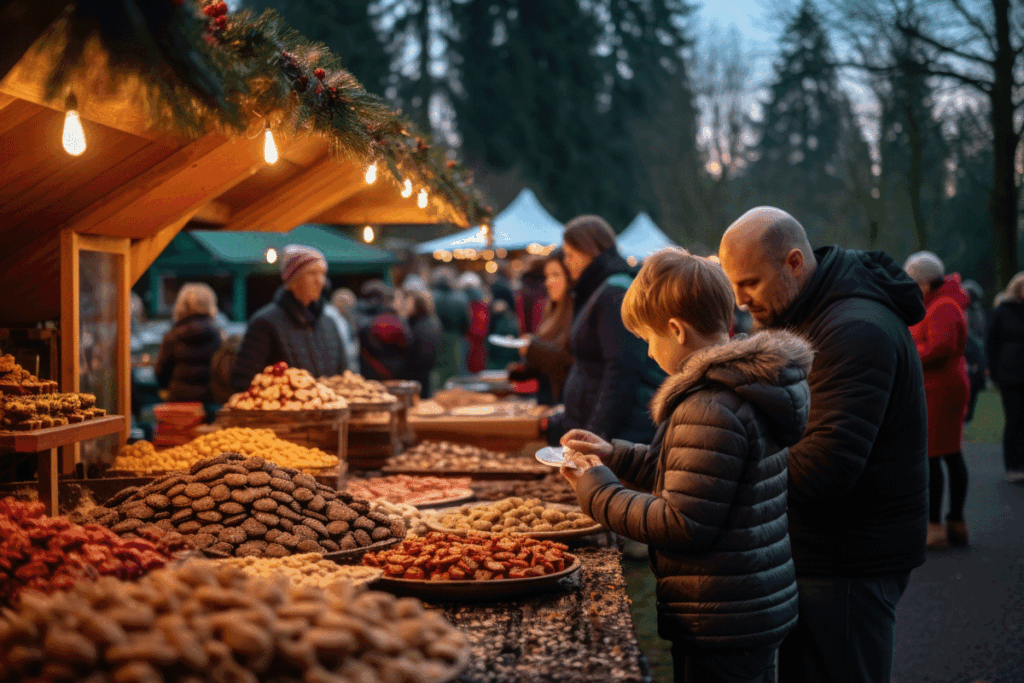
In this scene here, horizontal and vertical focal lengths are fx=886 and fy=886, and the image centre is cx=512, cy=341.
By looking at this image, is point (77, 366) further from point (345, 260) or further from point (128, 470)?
point (345, 260)

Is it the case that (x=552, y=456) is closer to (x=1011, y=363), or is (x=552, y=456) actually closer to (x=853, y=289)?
(x=853, y=289)

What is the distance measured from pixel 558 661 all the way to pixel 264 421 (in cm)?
233

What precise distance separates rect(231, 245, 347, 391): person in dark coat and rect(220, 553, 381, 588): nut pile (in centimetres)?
275

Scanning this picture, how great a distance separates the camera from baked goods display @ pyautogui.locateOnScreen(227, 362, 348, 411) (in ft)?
13.0

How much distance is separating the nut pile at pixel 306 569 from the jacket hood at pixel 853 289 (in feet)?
4.94

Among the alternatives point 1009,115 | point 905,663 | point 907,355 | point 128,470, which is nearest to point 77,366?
point 128,470

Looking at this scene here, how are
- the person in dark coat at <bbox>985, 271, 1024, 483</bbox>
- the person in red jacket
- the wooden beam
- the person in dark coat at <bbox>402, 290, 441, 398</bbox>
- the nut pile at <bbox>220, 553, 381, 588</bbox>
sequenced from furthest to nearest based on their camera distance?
the person in dark coat at <bbox>402, 290, 441, 398</bbox> < the person in dark coat at <bbox>985, 271, 1024, 483</bbox> < the person in red jacket < the wooden beam < the nut pile at <bbox>220, 553, 381, 588</bbox>

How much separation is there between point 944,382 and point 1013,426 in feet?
10.2

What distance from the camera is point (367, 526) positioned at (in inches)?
108

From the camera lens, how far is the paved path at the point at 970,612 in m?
4.22

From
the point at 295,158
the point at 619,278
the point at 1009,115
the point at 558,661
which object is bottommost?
the point at 558,661

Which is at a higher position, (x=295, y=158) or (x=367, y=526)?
(x=295, y=158)

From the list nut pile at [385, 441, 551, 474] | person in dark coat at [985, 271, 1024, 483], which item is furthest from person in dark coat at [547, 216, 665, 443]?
person in dark coat at [985, 271, 1024, 483]

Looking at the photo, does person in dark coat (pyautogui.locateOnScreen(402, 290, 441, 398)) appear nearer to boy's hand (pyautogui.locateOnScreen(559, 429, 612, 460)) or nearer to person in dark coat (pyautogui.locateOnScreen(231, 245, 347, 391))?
person in dark coat (pyautogui.locateOnScreen(231, 245, 347, 391))
